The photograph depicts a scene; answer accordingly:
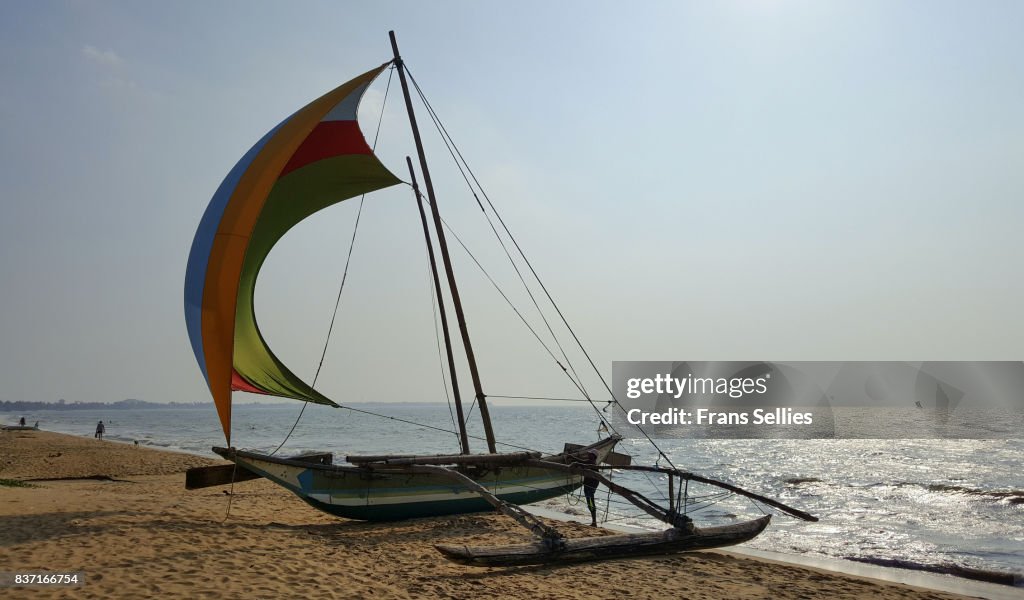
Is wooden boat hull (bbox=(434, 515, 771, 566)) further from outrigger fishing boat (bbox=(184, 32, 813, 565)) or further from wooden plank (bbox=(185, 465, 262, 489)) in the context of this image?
wooden plank (bbox=(185, 465, 262, 489))

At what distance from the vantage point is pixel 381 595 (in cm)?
704

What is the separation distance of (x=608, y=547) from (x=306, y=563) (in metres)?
4.14

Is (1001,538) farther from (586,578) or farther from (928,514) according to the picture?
(586,578)

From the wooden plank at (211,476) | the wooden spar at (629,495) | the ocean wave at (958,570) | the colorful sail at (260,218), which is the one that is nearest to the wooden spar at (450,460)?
the wooden spar at (629,495)

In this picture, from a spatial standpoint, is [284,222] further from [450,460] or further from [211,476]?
[450,460]

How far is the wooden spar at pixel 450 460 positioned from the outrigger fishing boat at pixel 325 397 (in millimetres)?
21

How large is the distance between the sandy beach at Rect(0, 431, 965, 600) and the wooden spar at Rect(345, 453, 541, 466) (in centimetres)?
116

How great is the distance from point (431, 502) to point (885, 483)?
69.2ft

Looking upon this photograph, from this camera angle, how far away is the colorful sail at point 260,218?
1000 centimetres

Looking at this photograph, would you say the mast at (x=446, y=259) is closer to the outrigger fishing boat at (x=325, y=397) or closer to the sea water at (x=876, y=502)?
the outrigger fishing boat at (x=325, y=397)

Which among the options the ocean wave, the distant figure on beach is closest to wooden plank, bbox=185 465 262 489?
the distant figure on beach

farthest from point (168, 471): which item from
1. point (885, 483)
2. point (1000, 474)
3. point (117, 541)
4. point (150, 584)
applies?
point (1000, 474)

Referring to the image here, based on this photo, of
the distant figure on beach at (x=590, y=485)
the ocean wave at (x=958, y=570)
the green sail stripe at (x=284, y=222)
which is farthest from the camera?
the distant figure on beach at (x=590, y=485)

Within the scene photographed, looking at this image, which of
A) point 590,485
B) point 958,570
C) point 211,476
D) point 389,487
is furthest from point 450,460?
point 958,570
